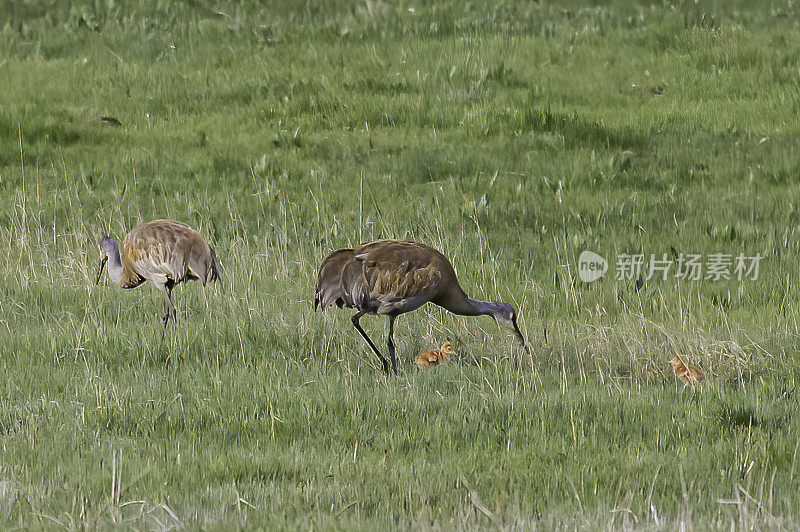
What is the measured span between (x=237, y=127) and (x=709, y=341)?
8270mm

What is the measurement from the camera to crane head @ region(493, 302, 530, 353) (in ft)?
23.0

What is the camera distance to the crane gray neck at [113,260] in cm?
857

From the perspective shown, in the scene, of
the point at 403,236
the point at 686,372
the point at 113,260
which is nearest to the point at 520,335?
the point at 686,372

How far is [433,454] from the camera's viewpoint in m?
5.07

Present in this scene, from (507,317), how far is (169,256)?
2477 mm

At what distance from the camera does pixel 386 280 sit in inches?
259

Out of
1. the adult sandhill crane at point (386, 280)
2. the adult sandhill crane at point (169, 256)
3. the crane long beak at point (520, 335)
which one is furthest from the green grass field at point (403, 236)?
the adult sandhill crane at point (386, 280)

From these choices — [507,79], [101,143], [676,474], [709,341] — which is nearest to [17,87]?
[101,143]

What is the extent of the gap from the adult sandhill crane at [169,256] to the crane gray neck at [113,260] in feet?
1.67

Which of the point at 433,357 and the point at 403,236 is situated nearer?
the point at 433,357

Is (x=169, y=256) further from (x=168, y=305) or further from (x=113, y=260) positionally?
(x=113, y=260)

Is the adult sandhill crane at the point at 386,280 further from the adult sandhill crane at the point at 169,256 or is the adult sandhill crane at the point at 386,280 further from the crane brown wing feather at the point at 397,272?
the adult sandhill crane at the point at 169,256

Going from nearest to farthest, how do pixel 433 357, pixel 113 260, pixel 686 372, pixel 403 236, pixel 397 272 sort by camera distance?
pixel 686 372 → pixel 397 272 → pixel 433 357 → pixel 113 260 → pixel 403 236

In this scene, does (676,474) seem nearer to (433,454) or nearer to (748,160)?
(433,454)
